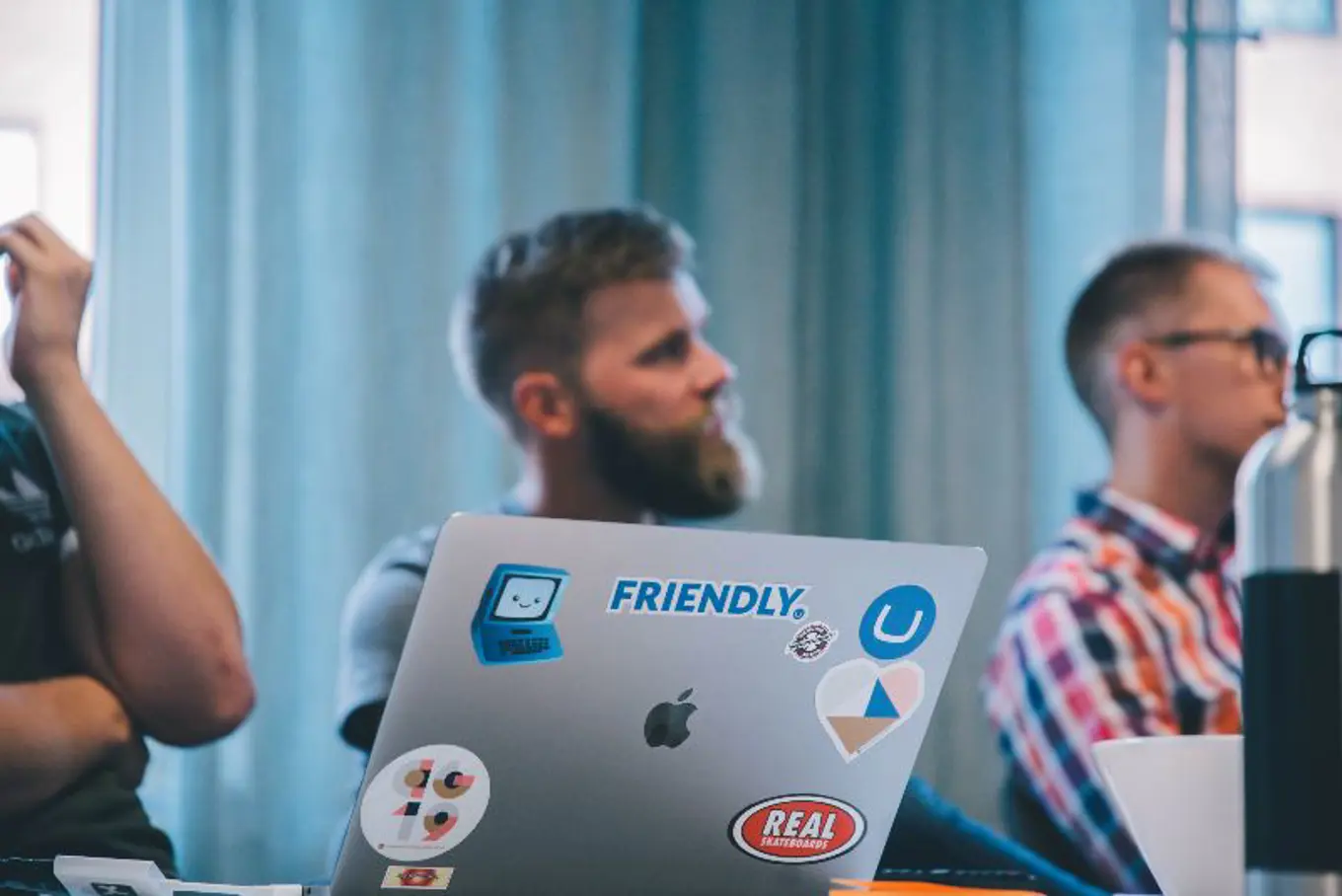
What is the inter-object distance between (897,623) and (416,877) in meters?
0.29

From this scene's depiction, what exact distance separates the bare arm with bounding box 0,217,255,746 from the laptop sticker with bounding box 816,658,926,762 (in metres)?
1.09

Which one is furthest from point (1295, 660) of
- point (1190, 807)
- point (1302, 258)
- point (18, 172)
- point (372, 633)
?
point (1302, 258)

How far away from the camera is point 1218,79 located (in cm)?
265

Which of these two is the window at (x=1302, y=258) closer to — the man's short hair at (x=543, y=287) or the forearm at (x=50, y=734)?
the man's short hair at (x=543, y=287)

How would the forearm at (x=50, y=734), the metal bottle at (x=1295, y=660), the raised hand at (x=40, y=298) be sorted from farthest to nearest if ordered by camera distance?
the raised hand at (x=40, y=298), the forearm at (x=50, y=734), the metal bottle at (x=1295, y=660)

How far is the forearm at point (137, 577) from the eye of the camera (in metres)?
1.88

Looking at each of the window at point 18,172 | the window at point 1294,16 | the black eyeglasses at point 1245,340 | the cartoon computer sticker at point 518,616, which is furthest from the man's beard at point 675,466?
the cartoon computer sticker at point 518,616

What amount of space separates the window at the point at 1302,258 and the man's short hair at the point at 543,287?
968 mm

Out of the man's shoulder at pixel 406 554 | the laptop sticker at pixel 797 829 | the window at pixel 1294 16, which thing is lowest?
the man's shoulder at pixel 406 554

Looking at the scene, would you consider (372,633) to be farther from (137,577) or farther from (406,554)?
(137,577)

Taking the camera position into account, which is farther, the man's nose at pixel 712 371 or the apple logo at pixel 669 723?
the man's nose at pixel 712 371

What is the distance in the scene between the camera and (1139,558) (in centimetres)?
241

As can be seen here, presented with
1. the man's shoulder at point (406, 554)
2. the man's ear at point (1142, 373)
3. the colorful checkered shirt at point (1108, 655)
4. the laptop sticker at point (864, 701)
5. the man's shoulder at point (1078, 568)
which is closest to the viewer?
the laptop sticker at point (864, 701)

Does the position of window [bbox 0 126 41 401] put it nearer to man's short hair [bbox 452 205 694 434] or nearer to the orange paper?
man's short hair [bbox 452 205 694 434]
